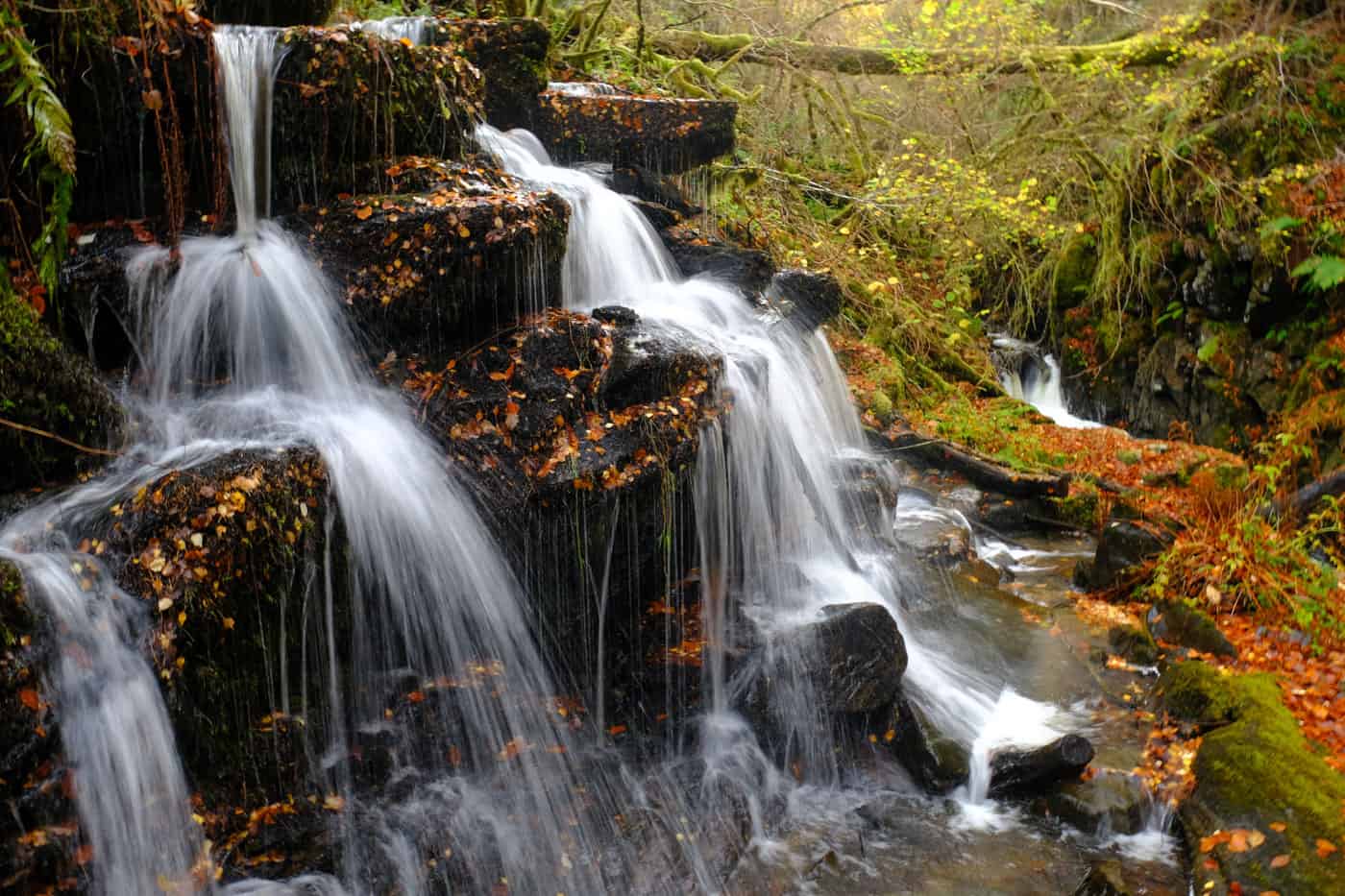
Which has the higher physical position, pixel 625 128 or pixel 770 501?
pixel 625 128

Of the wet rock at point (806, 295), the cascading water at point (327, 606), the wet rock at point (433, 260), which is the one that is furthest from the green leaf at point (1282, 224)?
the cascading water at point (327, 606)

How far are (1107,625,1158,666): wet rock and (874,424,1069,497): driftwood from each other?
8.82ft

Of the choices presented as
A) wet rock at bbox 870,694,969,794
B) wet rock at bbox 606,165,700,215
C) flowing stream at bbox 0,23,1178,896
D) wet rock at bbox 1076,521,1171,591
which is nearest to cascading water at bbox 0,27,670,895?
flowing stream at bbox 0,23,1178,896

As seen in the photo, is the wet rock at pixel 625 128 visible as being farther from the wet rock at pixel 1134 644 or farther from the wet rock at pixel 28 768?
the wet rock at pixel 28 768

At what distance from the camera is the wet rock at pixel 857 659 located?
539cm

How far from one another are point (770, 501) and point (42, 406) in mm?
4660

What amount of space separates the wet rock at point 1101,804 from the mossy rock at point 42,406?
5.57 metres

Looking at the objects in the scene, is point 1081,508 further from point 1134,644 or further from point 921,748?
point 921,748

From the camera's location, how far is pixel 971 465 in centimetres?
981

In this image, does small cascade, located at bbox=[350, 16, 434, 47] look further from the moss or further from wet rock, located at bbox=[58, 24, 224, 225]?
the moss

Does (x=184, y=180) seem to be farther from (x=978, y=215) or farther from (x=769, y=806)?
(x=978, y=215)

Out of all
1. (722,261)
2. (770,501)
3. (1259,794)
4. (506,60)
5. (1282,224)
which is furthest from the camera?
(1282,224)

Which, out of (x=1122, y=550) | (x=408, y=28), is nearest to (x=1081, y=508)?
(x=1122, y=550)

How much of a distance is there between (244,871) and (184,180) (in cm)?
414
